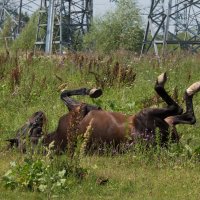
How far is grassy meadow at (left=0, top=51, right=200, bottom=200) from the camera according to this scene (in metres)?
5.26

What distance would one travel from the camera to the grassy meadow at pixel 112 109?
5.26m

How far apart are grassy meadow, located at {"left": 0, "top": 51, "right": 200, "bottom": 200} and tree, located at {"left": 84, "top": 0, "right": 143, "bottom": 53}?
1818 cm

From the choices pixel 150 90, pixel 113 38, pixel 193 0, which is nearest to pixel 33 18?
pixel 113 38

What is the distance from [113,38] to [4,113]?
25.6 m

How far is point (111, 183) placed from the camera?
552 cm

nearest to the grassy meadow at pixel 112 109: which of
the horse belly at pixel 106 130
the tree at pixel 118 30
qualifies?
the horse belly at pixel 106 130

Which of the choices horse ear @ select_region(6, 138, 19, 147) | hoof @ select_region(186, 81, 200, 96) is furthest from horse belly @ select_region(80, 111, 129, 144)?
hoof @ select_region(186, 81, 200, 96)

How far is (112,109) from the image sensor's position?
891 centimetres

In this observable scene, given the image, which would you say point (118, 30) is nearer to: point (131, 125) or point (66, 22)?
point (66, 22)

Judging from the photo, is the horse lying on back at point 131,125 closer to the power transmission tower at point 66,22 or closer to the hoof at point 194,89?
the hoof at point 194,89

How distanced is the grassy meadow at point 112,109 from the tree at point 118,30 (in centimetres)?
1818

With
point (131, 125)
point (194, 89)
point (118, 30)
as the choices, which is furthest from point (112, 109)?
point (118, 30)

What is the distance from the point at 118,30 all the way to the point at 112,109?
2681cm

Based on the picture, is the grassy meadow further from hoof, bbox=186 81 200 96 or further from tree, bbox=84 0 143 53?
tree, bbox=84 0 143 53
